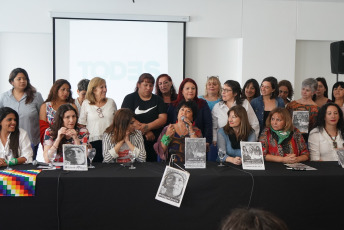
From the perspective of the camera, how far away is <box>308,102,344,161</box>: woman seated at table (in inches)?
122

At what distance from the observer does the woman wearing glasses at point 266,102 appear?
371 cm

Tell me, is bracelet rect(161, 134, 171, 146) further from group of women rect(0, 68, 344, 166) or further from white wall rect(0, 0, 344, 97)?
white wall rect(0, 0, 344, 97)

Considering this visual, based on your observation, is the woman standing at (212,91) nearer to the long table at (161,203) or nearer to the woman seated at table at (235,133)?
the woman seated at table at (235,133)

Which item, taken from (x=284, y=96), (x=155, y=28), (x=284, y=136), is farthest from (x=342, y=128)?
(x=155, y=28)

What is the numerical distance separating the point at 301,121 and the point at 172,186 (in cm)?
155

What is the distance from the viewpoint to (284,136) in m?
2.95

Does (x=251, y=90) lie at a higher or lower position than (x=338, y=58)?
lower

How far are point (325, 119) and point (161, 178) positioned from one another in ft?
5.79

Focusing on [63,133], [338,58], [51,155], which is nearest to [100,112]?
[63,133]

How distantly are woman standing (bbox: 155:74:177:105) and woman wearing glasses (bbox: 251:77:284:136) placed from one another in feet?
3.08

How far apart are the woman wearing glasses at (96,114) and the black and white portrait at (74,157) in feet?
2.66

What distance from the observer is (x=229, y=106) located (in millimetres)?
3490

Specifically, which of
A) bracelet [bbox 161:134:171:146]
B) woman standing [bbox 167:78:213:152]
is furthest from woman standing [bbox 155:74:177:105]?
bracelet [bbox 161:134:171:146]

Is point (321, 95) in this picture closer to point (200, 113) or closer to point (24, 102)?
point (200, 113)
